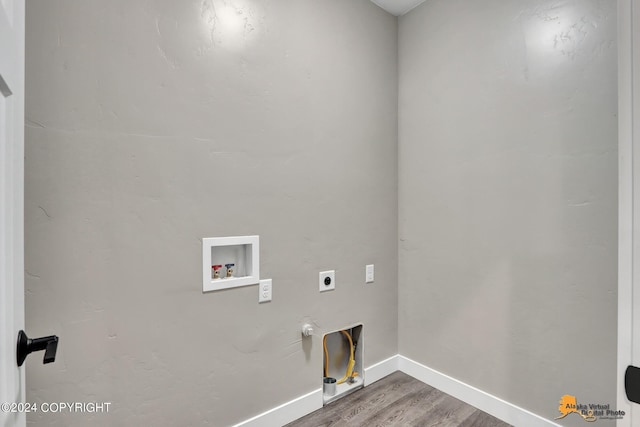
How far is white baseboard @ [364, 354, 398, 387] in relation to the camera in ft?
7.20

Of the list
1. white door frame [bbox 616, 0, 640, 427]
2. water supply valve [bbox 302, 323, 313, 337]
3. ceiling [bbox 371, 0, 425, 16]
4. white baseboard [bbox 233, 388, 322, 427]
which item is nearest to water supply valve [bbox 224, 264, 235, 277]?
water supply valve [bbox 302, 323, 313, 337]

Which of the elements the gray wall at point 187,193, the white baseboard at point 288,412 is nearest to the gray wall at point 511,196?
the gray wall at point 187,193

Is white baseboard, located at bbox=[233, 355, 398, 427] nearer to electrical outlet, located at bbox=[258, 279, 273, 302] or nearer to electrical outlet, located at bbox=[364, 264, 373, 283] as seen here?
electrical outlet, located at bbox=[258, 279, 273, 302]

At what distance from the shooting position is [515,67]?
1779mm

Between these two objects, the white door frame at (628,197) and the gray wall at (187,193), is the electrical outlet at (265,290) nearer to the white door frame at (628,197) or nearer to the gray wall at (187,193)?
the gray wall at (187,193)

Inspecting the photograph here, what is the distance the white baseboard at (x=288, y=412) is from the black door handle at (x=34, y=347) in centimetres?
121

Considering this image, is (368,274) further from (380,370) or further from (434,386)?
(434,386)

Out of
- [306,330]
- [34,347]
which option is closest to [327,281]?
[306,330]

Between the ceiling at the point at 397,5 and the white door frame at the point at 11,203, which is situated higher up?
the ceiling at the point at 397,5

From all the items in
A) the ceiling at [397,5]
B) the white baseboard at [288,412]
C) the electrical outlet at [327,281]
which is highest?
the ceiling at [397,5]

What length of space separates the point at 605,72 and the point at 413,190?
1.15 m

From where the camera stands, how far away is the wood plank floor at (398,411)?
180cm

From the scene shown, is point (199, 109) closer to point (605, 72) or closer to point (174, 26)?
point (174, 26)

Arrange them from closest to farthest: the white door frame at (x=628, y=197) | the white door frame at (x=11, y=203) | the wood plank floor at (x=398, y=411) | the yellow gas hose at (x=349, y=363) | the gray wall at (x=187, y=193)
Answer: the white door frame at (x=11, y=203)
the white door frame at (x=628, y=197)
the gray wall at (x=187, y=193)
the wood plank floor at (x=398, y=411)
the yellow gas hose at (x=349, y=363)
